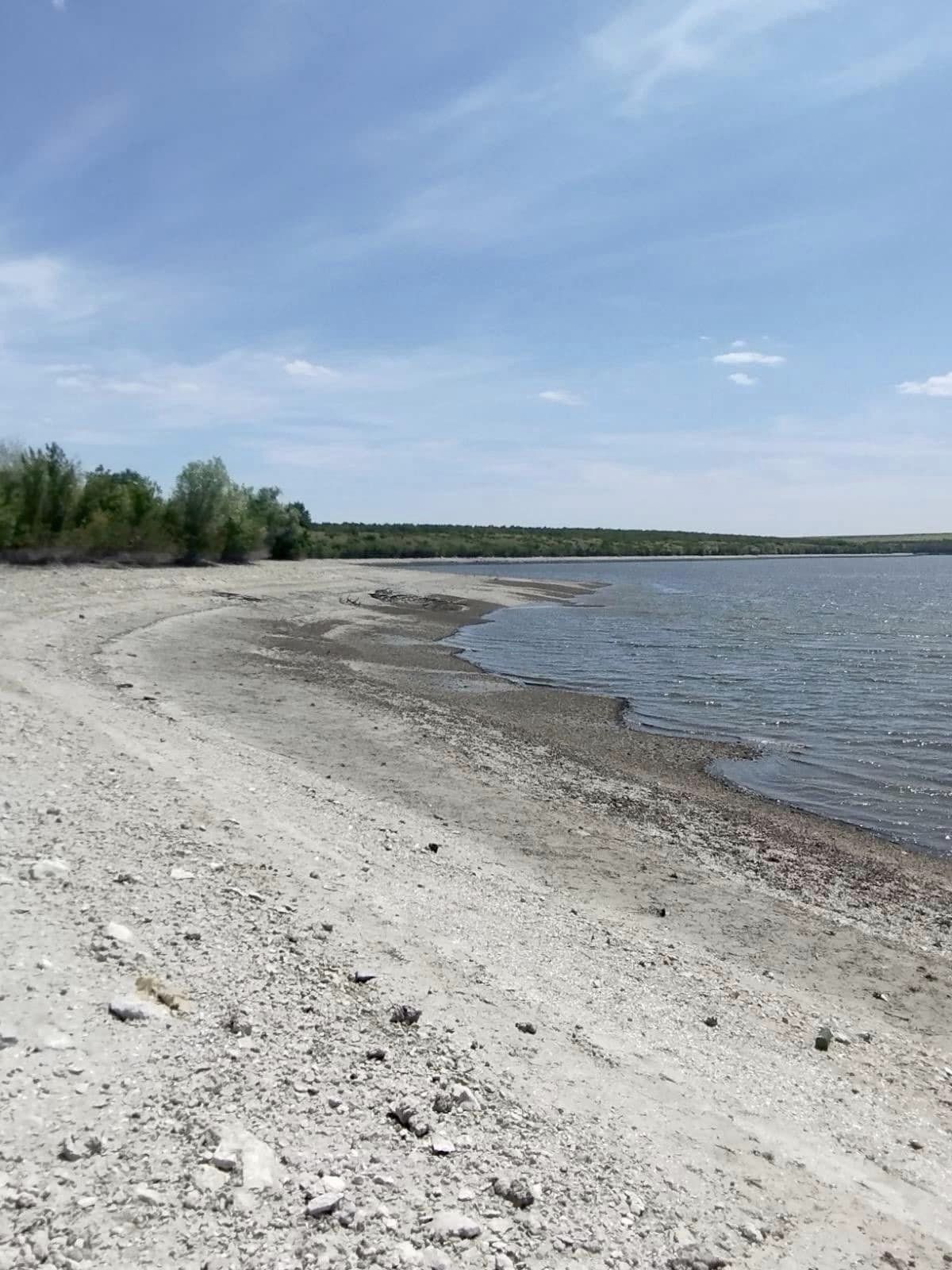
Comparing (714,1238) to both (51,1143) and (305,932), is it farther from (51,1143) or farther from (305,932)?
(305,932)

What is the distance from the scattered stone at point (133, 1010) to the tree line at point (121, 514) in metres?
47.2

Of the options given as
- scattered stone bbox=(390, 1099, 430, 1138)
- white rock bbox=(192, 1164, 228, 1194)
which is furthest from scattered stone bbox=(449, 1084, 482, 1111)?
white rock bbox=(192, 1164, 228, 1194)

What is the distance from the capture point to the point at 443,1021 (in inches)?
227

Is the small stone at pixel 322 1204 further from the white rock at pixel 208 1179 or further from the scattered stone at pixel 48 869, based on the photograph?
the scattered stone at pixel 48 869

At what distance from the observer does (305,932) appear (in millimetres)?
6727

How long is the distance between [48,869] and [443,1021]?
3.35 metres

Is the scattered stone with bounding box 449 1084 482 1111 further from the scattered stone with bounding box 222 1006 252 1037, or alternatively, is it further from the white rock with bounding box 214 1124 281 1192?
the scattered stone with bounding box 222 1006 252 1037

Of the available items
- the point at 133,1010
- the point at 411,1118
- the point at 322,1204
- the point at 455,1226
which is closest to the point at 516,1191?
the point at 455,1226

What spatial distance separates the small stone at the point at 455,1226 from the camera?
3902 mm

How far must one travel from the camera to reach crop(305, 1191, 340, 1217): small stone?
391 centimetres

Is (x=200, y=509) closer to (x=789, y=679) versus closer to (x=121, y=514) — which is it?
(x=121, y=514)

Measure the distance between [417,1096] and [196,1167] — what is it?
1222 mm

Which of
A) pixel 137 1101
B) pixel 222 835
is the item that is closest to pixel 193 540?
pixel 222 835

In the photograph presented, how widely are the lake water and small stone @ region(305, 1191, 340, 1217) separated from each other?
35.9ft
